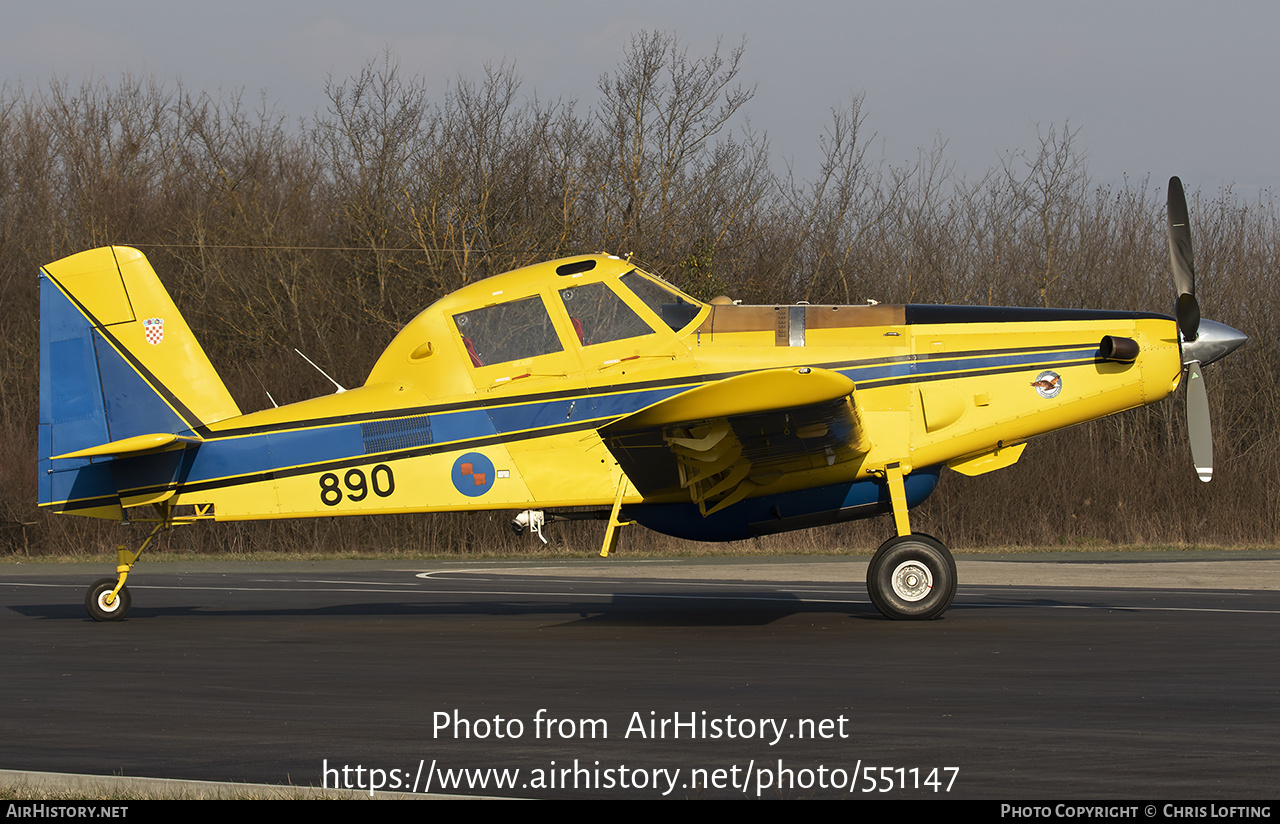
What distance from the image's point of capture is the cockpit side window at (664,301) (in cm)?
1130

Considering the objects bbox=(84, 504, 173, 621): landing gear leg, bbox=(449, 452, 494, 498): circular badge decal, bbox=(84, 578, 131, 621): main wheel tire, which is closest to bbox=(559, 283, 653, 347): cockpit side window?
bbox=(449, 452, 494, 498): circular badge decal

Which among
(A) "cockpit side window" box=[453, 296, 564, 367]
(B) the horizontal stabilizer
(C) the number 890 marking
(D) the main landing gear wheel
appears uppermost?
(A) "cockpit side window" box=[453, 296, 564, 367]

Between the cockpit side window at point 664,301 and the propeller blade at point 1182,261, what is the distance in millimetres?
4339

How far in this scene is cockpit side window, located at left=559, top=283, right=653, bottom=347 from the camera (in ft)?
36.9

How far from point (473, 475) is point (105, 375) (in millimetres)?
3849

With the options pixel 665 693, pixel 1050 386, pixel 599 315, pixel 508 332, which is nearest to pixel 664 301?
pixel 599 315

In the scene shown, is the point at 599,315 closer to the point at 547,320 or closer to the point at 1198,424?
the point at 547,320

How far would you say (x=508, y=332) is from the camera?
1136 cm

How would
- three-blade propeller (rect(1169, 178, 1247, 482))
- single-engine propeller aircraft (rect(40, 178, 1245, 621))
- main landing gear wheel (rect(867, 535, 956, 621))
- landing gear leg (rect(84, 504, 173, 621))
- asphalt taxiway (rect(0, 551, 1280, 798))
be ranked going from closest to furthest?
asphalt taxiway (rect(0, 551, 1280, 798)), main landing gear wheel (rect(867, 535, 956, 621)), single-engine propeller aircraft (rect(40, 178, 1245, 621)), three-blade propeller (rect(1169, 178, 1247, 482)), landing gear leg (rect(84, 504, 173, 621))

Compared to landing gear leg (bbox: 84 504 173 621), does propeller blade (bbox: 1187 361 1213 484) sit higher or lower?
higher

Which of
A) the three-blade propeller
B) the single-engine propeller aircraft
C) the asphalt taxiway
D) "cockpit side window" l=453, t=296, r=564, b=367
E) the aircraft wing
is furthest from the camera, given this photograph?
the three-blade propeller

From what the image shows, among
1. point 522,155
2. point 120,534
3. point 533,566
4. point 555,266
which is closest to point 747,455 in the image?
point 555,266

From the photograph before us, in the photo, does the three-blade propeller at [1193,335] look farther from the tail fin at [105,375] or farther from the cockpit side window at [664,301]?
the tail fin at [105,375]

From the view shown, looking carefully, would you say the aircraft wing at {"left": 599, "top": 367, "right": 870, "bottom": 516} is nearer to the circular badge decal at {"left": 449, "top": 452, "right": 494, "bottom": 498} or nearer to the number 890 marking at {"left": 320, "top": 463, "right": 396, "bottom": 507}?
the circular badge decal at {"left": 449, "top": 452, "right": 494, "bottom": 498}
